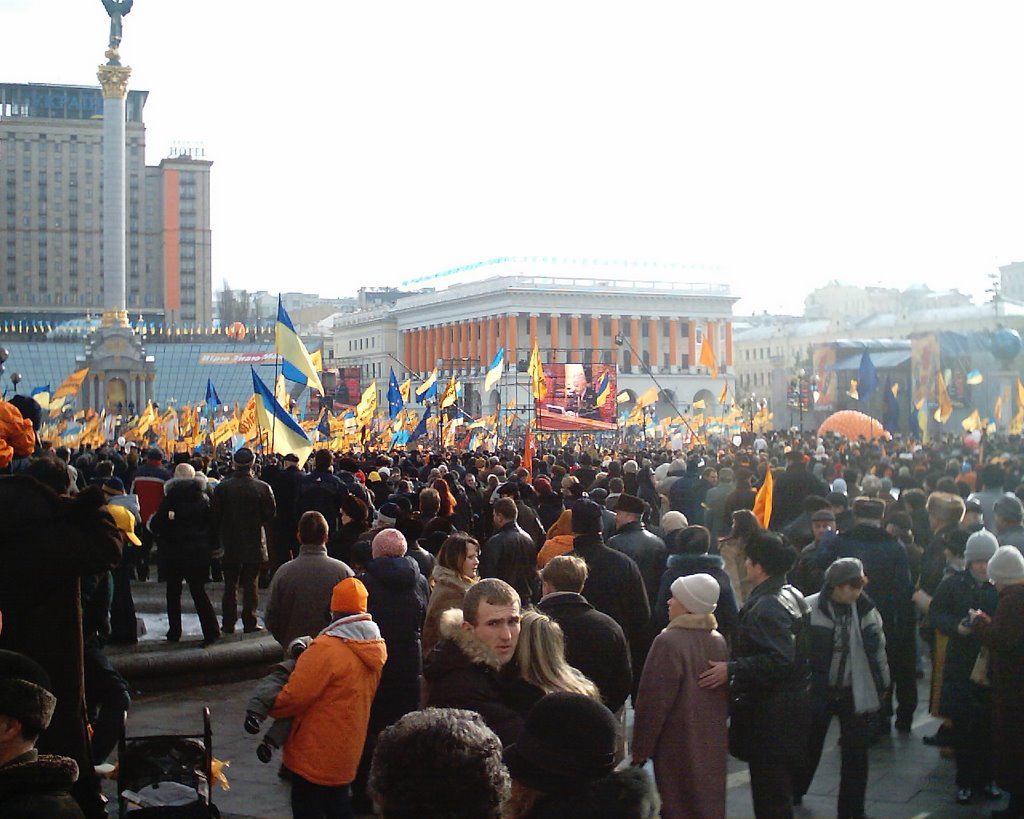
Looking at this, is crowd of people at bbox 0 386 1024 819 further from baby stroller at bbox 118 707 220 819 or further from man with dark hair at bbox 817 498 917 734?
baby stroller at bbox 118 707 220 819

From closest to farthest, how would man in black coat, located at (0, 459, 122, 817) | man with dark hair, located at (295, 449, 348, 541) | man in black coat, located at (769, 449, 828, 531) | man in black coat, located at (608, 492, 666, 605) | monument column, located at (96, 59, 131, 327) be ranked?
man in black coat, located at (0, 459, 122, 817)
man in black coat, located at (608, 492, 666, 605)
man with dark hair, located at (295, 449, 348, 541)
man in black coat, located at (769, 449, 828, 531)
monument column, located at (96, 59, 131, 327)

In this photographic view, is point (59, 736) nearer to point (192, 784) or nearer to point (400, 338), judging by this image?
point (192, 784)

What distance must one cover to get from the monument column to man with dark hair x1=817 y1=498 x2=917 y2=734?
194ft

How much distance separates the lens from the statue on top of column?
6644 cm

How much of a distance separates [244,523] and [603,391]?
1130 inches

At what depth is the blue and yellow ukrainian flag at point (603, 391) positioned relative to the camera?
127ft

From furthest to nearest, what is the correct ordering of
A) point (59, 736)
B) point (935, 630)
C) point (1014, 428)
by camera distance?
1. point (1014, 428)
2. point (935, 630)
3. point (59, 736)

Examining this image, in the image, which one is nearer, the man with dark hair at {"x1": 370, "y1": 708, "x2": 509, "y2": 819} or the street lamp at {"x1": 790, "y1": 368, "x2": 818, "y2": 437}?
the man with dark hair at {"x1": 370, "y1": 708, "x2": 509, "y2": 819}

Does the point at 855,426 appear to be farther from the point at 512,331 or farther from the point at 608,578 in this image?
the point at 512,331

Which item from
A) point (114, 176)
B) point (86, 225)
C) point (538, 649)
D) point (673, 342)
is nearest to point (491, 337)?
point (673, 342)

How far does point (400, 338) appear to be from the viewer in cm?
10669

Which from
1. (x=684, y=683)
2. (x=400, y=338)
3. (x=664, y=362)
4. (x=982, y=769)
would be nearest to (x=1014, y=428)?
(x=982, y=769)

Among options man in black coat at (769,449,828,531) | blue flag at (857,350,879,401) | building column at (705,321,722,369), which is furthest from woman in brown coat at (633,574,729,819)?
building column at (705,321,722,369)

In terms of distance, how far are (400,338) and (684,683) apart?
102 m
